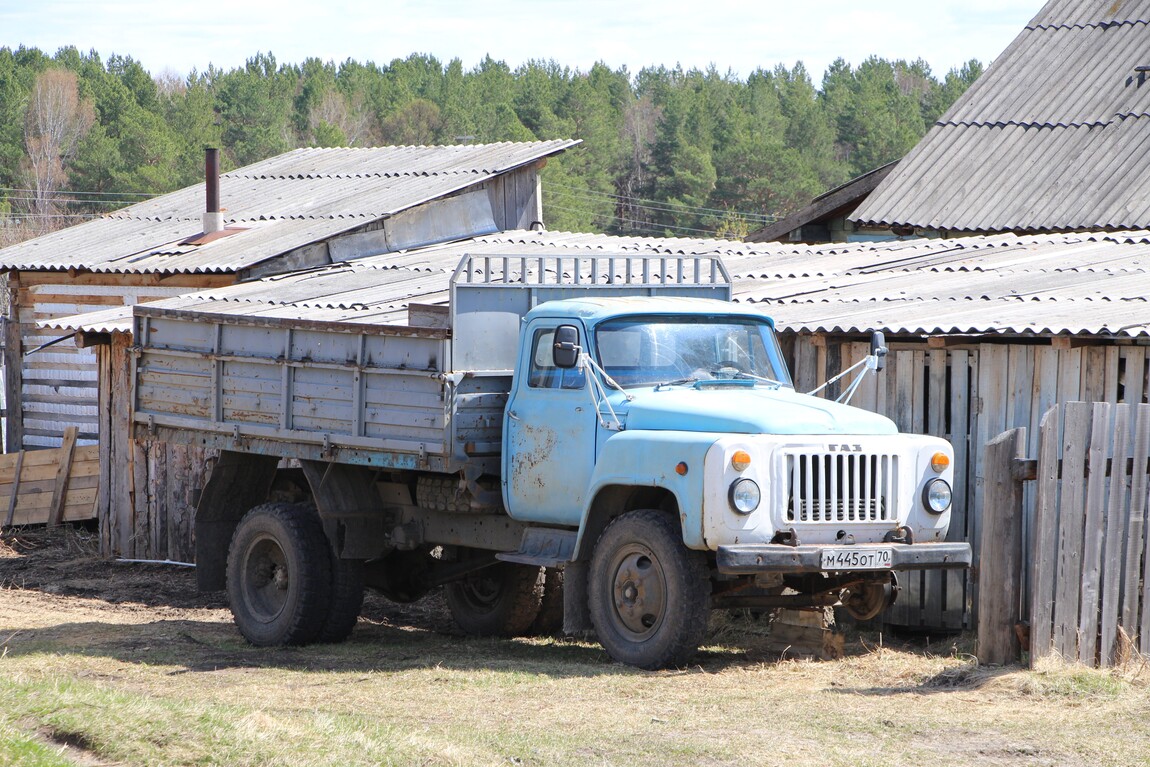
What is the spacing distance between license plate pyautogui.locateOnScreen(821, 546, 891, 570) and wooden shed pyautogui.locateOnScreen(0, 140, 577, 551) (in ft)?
38.1

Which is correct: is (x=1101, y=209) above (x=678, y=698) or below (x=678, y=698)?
above

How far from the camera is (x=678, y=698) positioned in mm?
8180

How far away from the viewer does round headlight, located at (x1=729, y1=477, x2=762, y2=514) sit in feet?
28.0

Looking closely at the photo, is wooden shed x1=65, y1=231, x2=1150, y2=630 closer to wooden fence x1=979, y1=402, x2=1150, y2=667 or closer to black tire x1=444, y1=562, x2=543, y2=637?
wooden fence x1=979, y1=402, x2=1150, y2=667

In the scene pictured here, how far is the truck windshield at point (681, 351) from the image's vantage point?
957cm

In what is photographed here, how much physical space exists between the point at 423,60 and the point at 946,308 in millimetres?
98426

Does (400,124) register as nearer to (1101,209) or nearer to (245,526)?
(1101,209)

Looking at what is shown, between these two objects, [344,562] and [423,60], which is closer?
[344,562]

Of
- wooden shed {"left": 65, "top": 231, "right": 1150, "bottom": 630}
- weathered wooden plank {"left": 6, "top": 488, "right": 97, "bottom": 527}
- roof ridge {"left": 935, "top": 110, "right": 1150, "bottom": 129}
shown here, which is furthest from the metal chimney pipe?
roof ridge {"left": 935, "top": 110, "right": 1150, "bottom": 129}

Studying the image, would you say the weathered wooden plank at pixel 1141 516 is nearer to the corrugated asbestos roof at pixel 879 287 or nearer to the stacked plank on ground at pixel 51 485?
the corrugated asbestos roof at pixel 879 287

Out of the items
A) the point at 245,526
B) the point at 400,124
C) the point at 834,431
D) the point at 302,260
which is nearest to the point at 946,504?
the point at 834,431

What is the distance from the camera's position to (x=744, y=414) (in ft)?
29.1

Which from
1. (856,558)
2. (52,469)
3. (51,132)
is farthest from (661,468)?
(51,132)

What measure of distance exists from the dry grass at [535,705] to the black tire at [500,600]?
0.18 m
